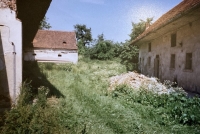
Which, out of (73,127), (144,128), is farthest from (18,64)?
(144,128)

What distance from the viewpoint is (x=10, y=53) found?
5676 mm

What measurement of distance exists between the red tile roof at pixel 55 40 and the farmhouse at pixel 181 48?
1749cm

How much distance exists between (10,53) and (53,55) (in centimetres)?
2497

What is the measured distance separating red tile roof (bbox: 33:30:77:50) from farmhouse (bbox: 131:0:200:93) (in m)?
17.5

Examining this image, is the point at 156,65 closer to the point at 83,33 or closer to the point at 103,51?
the point at 103,51

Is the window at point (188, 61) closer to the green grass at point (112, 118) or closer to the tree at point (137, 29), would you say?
the green grass at point (112, 118)

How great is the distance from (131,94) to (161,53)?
862 cm

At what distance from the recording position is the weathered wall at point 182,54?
1064 centimetres

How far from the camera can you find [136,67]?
26.9 meters

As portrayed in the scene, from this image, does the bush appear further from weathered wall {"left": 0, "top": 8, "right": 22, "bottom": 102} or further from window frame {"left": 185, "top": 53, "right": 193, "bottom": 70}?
weathered wall {"left": 0, "top": 8, "right": 22, "bottom": 102}

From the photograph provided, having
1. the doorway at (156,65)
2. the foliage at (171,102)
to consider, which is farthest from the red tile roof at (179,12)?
the foliage at (171,102)

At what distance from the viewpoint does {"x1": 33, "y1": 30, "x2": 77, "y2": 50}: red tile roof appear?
3032 centimetres

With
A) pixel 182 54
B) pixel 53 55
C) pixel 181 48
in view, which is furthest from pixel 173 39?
pixel 53 55

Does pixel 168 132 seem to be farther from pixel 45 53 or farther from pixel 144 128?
pixel 45 53
